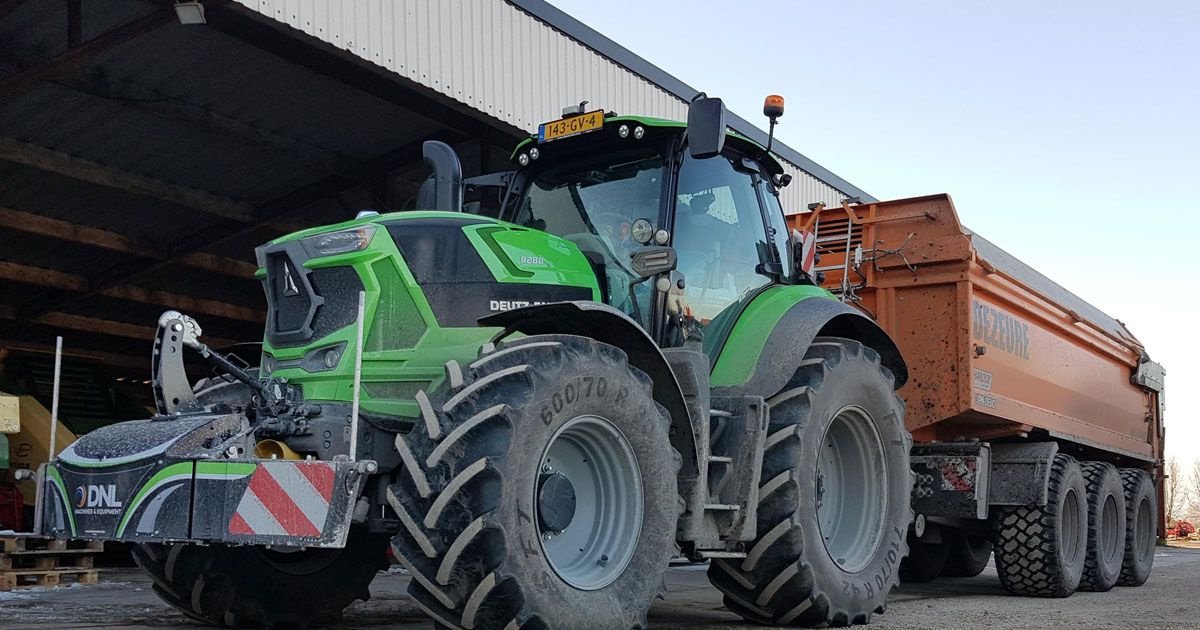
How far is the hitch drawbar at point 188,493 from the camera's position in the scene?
15.1 ft

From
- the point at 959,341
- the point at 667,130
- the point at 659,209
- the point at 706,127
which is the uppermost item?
the point at 667,130

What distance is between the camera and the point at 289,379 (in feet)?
18.0

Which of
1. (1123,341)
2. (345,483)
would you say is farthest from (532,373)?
(1123,341)

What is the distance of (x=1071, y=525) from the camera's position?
401 inches

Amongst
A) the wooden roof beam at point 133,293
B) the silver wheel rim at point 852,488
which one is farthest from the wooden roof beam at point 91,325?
the silver wheel rim at point 852,488

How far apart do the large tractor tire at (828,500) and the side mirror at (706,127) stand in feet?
4.67

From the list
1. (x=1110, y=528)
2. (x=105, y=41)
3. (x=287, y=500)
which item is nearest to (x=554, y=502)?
(x=287, y=500)

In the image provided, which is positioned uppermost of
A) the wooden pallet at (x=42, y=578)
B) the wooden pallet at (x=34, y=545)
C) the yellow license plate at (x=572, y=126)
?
the yellow license plate at (x=572, y=126)

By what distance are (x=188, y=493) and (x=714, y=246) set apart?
3151 millimetres

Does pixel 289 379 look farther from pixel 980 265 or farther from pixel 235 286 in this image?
pixel 235 286

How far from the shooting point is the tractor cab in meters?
6.20

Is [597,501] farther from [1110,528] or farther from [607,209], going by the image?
[1110,528]

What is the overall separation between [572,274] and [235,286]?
12.4 metres

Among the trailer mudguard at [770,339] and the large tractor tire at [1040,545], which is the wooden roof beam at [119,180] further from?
the large tractor tire at [1040,545]
